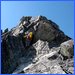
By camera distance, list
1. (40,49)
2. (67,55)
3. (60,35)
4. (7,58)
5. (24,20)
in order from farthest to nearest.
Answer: (24,20), (60,35), (40,49), (7,58), (67,55)

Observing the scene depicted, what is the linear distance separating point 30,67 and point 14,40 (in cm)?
1061

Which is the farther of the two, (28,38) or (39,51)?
(28,38)

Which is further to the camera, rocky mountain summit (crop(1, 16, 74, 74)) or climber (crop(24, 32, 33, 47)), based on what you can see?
climber (crop(24, 32, 33, 47))

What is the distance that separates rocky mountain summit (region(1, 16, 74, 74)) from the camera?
3625 cm

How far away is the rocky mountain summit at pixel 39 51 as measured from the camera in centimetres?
3625

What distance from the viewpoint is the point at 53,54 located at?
39.8 metres

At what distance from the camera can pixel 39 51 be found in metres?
44.1

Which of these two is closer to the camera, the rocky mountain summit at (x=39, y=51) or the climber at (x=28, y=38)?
the rocky mountain summit at (x=39, y=51)

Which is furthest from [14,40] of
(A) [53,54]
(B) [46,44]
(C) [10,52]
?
(A) [53,54]

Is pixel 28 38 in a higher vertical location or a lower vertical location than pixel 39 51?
higher

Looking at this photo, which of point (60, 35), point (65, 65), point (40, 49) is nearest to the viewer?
point (65, 65)

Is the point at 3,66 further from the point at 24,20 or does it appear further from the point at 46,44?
the point at 24,20

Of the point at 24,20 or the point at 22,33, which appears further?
the point at 24,20

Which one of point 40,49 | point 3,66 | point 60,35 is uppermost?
point 60,35
